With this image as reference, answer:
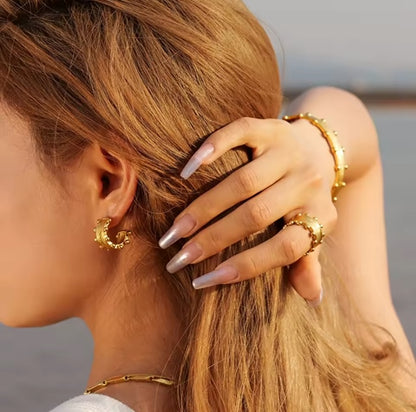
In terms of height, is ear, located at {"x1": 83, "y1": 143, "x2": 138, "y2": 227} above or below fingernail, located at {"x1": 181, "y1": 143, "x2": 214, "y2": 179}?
below

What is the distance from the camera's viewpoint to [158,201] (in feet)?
5.53

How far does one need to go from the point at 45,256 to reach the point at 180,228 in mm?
289

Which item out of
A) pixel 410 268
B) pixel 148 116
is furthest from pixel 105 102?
pixel 410 268

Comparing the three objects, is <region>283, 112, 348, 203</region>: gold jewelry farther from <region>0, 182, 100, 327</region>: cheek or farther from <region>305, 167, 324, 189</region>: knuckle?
<region>0, 182, 100, 327</region>: cheek

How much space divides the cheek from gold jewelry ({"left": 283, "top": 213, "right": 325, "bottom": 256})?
0.38 m

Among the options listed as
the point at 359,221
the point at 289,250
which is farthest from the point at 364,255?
the point at 289,250

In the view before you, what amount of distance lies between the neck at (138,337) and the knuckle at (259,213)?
0.23 metres

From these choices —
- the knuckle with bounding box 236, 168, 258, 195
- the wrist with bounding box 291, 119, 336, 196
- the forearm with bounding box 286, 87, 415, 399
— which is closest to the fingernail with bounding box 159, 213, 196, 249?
→ the knuckle with bounding box 236, 168, 258, 195

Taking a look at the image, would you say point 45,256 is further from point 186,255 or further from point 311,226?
point 311,226

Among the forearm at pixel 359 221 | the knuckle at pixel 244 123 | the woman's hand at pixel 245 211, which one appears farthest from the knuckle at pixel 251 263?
the forearm at pixel 359 221

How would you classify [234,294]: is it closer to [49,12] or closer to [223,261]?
[223,261]

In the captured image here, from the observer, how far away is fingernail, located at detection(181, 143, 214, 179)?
162 centimetres

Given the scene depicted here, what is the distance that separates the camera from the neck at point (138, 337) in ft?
5.62

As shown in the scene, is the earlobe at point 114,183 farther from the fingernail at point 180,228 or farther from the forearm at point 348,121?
the forearm at point 348,121
